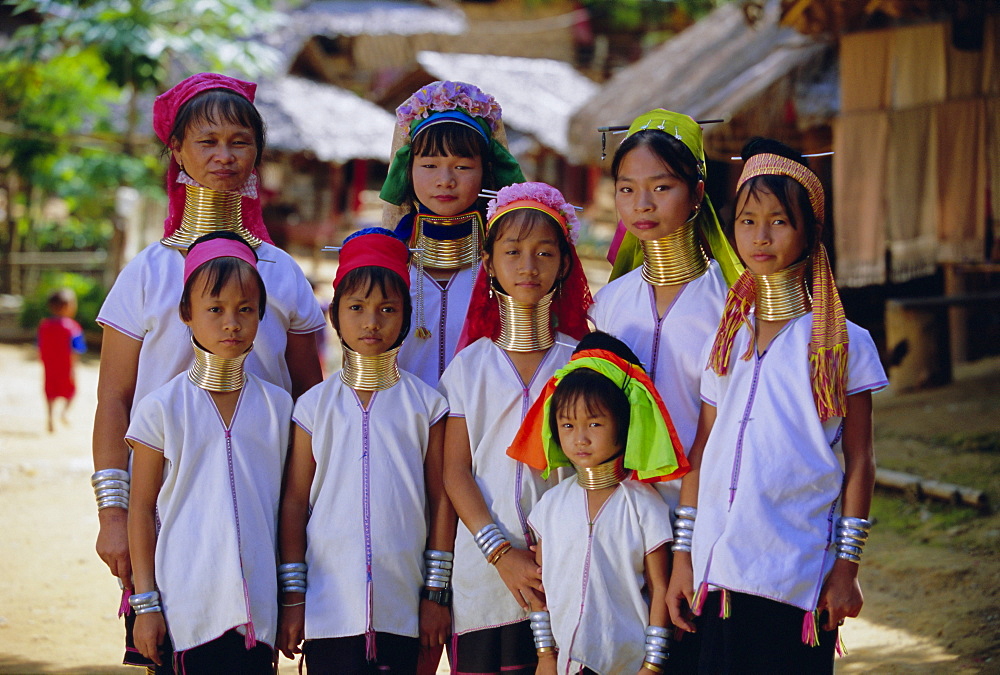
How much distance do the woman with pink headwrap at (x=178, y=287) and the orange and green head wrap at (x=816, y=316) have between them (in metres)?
1.38

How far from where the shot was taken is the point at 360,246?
3.14 metres

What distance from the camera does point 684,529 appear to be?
286 cm

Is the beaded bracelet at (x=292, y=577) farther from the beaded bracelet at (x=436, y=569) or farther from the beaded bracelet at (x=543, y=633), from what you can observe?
the beaded bracelet at (x=543, y=633)

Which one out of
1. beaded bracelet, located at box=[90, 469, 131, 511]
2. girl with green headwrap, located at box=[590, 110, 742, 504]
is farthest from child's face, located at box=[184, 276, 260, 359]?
girl with green headwrap, located at box=[590, 110, 742, 504]

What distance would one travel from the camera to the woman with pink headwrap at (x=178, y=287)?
10.1 feet

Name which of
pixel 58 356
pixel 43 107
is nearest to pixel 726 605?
pixel 58 356

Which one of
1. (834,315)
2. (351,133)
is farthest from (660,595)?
(351,133)

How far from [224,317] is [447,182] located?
0.88 meters

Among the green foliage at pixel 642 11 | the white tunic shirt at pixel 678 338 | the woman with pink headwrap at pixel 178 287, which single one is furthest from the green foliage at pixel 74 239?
the green foliage at pixel 642 11

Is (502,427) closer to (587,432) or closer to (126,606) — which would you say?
(587,432)

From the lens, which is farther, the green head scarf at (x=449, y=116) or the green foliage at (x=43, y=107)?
the green foliage at (x=43, y=107)

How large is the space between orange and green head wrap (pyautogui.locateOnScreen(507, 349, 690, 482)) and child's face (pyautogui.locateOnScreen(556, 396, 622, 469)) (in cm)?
5

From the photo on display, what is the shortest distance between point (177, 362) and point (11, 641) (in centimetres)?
275

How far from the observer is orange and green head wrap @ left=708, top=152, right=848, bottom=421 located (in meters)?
2.70
